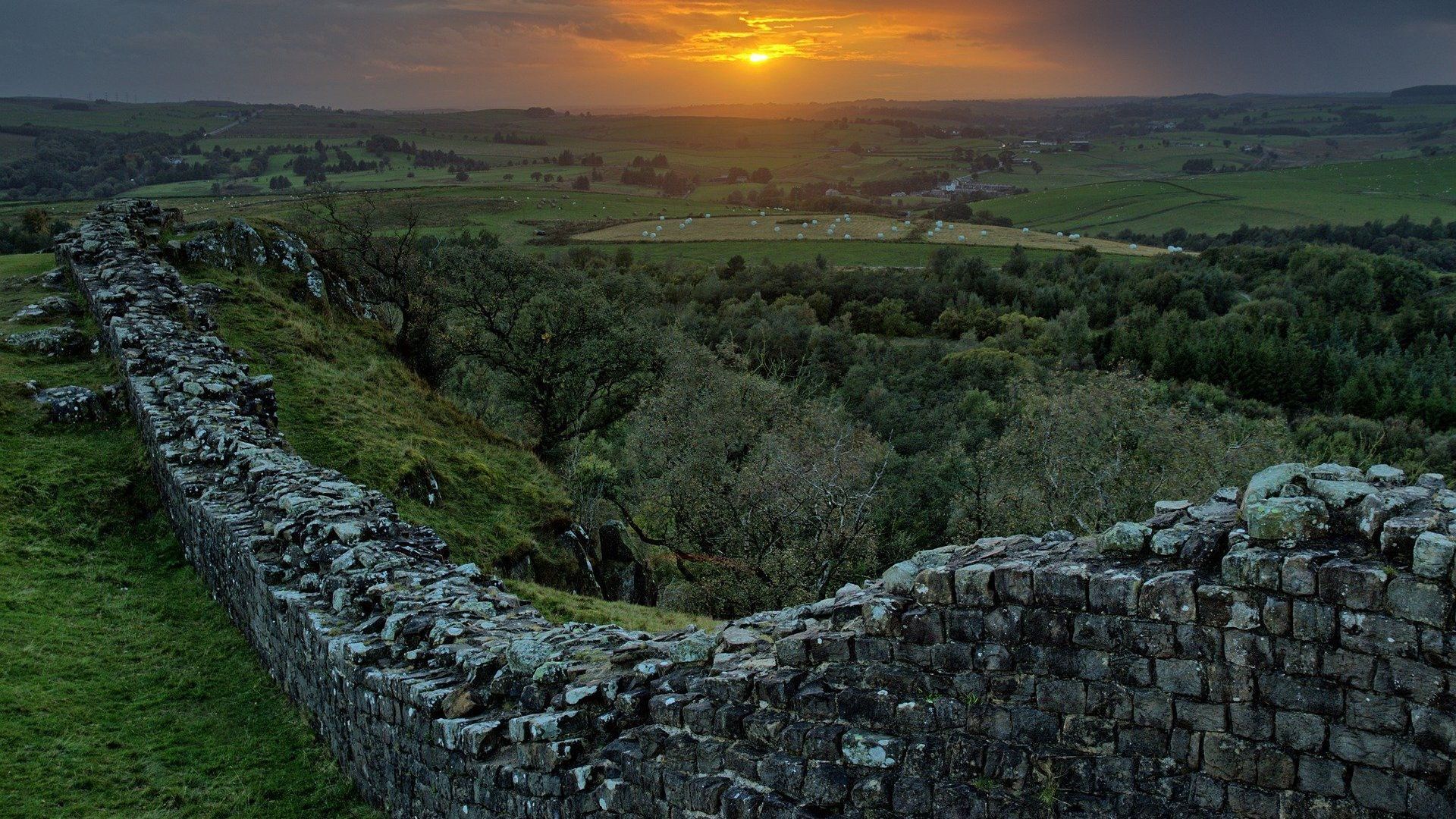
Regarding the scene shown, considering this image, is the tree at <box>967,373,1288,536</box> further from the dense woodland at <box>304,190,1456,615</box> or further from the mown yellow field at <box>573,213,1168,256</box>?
the mown yellow field at <box>573,213,1168,256</box>

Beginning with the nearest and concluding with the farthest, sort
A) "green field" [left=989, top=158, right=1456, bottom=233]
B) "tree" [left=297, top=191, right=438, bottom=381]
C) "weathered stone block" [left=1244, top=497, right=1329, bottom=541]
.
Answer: "weathered stone block" [left=1244, top=497, right=1329, bottom=541]
"tree" [left=297, top=191, right=438, bottom=381]
"green field" [left=989, top=158, right=1456, bottom=233]

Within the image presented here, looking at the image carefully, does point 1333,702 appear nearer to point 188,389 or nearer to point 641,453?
point 188,389

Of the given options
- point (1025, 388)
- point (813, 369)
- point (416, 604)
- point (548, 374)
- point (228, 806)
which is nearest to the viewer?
point (228, 806)

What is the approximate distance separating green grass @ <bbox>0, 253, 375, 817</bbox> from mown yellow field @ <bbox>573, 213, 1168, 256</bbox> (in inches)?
3794

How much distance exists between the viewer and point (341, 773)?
10641 millimetres

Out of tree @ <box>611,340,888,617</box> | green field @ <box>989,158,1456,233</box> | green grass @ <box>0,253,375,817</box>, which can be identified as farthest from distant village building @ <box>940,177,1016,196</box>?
green grass @ <box>0,253,375,817</box>

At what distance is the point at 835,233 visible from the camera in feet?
430

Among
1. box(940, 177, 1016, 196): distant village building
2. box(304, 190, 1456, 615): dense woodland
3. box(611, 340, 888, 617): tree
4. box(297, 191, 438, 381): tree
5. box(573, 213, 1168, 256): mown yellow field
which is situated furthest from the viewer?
box(940, 177, 1016, 196): distant village building

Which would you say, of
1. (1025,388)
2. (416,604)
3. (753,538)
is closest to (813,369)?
(1025,388)

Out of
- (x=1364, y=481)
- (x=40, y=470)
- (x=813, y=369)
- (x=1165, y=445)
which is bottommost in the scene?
(x=813, y=369)

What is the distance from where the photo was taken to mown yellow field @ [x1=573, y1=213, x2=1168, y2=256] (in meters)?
119

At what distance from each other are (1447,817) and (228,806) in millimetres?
10791

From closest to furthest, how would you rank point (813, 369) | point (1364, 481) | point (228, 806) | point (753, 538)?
point (1364, 481)
point (228, 806)
point (753, 538)
point (813, 369)

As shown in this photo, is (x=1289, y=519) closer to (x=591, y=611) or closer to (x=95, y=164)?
(x=591, y=611)
